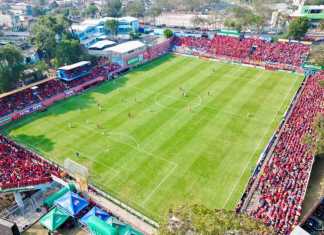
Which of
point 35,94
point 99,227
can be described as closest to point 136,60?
point 35,94

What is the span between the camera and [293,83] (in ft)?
165

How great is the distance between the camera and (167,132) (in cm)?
3616

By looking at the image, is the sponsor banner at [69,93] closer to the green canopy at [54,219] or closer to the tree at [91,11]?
the green canopy at [54,219]

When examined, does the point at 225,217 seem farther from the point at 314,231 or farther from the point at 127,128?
the point at 127,128

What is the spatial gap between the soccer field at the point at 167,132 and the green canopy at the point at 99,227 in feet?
13.8

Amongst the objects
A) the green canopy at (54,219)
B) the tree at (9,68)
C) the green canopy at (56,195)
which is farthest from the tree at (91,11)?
the green canopy at (54,219)

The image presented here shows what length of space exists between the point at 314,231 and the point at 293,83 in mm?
34065

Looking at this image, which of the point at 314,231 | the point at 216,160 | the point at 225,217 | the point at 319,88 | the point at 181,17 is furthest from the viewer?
Result: the point at 181,17

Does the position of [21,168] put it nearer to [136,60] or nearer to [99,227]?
[99,227]

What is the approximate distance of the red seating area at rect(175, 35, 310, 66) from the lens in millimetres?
59338

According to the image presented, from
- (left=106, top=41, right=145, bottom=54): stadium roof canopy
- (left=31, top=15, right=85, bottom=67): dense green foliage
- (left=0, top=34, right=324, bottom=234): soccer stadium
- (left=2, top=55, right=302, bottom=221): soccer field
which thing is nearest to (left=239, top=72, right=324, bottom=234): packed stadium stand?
(left=0, top=34, right=324, bottom=234): soccer stadium

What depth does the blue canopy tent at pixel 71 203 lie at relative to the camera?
23.6 m

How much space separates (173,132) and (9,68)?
3010 cm

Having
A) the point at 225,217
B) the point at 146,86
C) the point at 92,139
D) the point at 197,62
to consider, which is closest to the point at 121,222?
the point at 225,217
